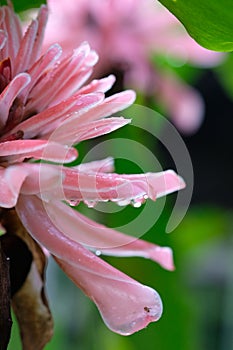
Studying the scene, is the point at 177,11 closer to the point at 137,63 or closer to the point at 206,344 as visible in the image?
the point at 137,63

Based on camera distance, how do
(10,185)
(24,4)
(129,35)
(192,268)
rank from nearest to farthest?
(10,185), (24,4), (129,35), (192,268)

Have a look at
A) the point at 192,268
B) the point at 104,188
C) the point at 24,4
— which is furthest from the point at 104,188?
the point at 192,268

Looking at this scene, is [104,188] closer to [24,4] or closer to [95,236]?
[95,236]

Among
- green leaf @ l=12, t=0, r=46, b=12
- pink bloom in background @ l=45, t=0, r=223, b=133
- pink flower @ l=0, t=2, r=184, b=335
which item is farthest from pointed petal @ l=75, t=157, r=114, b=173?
pink bloom in background @ l=45, t=0, r=223, b=133

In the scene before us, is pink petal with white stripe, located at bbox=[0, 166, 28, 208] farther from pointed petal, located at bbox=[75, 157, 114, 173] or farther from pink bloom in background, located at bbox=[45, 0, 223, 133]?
pink bloom in background, located at bbox=[45, 0, 223, 133]

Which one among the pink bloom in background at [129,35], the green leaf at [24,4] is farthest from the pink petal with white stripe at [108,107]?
the pink bloom in background at [129,35]
